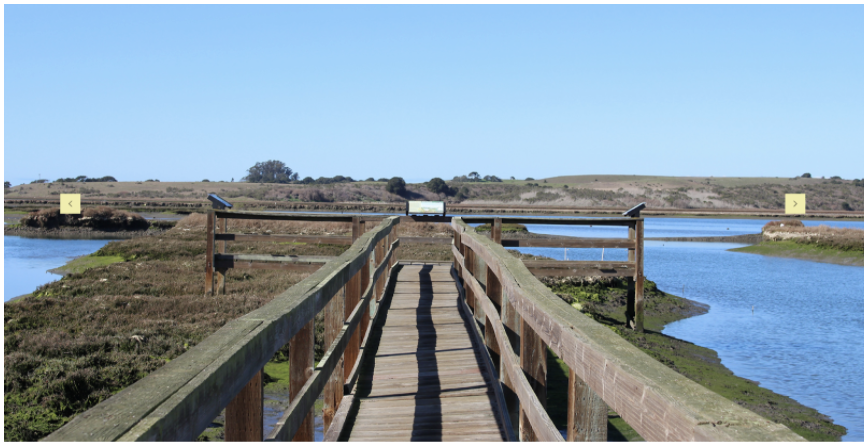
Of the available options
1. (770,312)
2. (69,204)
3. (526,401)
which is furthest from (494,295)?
(69,204)

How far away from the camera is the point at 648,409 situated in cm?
150

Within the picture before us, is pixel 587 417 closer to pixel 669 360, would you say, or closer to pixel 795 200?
pixel 669 360

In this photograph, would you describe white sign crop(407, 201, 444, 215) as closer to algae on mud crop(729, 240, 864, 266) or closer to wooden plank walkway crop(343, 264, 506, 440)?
wooden plank walkway crop(343, 264, 506, 440)

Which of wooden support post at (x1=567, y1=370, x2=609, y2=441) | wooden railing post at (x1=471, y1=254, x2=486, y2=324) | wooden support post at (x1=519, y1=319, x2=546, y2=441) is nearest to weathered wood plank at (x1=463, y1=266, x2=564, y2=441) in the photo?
wooden support post at (x1=519, y1=319, x2=546, y2=441)

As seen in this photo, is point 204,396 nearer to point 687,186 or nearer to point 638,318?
point 638,318

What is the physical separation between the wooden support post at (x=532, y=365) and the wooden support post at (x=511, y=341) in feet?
0.86

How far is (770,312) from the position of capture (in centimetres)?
1617

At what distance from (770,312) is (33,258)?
976 inches

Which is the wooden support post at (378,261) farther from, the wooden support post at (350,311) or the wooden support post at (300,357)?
the wooden support post at (300,357)

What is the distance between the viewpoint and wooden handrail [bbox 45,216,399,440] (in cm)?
125

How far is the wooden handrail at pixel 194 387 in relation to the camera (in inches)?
49.2

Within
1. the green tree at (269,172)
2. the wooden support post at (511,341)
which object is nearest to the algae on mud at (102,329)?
the wooden support post at (511,341)

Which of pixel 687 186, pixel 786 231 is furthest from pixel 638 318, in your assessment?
pixel 687 186

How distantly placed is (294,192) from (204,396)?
98924mm
